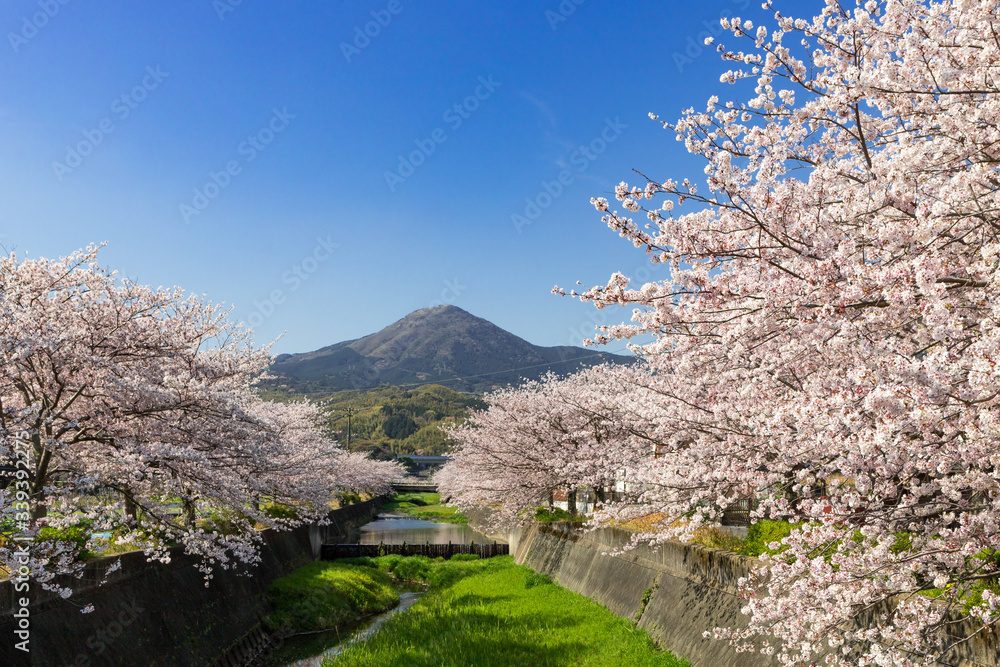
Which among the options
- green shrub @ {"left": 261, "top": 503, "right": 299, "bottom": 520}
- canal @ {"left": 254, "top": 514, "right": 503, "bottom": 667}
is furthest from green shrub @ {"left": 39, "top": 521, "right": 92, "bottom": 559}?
green shrub @ {"left": 261, "top": 503, "right": 299, "bottom": 520}

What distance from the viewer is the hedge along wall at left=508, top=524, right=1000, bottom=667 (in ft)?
30.6

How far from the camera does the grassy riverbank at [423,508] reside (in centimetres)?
6019

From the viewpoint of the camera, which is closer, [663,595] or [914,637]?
[914,637]

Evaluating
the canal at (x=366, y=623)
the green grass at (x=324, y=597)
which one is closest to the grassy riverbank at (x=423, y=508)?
the canal at (x=366, y=623)

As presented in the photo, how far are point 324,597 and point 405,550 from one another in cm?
1152

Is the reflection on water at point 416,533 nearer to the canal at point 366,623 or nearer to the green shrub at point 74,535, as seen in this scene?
the canal at point 366,623

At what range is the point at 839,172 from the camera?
16.9 ft

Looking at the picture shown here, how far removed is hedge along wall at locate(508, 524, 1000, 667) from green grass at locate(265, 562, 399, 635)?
7.96 meters

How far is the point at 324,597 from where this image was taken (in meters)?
21.9

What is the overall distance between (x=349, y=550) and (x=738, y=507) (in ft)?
71.1

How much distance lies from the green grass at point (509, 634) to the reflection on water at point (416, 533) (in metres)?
22.2

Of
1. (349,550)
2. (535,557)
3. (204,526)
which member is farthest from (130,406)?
(349,550)

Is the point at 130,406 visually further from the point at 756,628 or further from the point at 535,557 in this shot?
the point at 535,557

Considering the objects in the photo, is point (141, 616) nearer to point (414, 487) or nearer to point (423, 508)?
point (423, 508)
